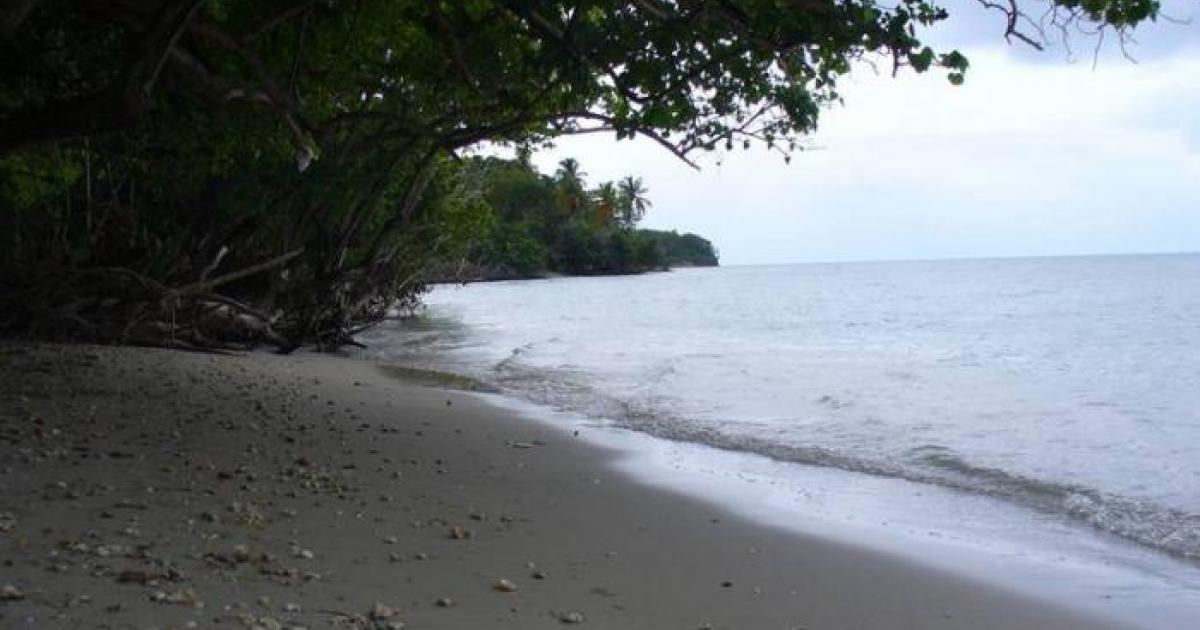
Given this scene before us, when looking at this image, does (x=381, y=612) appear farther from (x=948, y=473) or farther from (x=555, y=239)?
(x=555, y=239)

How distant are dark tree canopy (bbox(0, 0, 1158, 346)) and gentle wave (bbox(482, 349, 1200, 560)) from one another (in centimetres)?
342

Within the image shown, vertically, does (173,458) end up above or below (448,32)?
below

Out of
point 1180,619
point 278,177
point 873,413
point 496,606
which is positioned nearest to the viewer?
point 496,606

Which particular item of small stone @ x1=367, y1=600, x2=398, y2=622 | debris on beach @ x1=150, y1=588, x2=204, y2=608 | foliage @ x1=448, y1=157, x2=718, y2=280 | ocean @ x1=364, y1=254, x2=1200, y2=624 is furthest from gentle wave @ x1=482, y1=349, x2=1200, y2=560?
foliage @ x1=448, y1=157, x2=718, y2=280

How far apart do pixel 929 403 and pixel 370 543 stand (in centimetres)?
1203

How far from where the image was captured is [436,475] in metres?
A: 7.46

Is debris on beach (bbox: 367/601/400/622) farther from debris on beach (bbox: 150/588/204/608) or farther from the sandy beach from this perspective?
debris on beach (bbox: 150/588/204/608)

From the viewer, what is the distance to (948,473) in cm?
1009

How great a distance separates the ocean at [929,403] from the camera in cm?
825

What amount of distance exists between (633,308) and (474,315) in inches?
342

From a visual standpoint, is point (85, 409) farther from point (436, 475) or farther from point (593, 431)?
point (593, 431)

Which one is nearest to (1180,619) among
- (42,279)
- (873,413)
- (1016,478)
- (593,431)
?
(1016,478)

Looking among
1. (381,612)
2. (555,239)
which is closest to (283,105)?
(381,612)

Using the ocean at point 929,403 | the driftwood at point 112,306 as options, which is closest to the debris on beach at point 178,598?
the ocean at point 929,403
